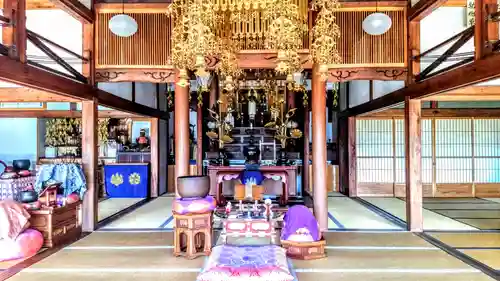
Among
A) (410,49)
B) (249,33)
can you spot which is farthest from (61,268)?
(410,49)

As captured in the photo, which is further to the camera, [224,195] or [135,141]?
[135,141]

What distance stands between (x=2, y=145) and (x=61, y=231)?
610 centimetres

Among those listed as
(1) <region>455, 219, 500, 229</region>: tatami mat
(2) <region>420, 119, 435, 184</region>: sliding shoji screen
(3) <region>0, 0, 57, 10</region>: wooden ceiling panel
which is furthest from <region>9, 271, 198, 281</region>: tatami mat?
(2) <region>420, 119, 435, 184</region>: sliding shoji screen

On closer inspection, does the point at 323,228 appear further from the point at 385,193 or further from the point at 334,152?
the point at 334,152

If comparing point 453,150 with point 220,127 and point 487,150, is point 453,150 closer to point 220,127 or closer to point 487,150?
point 487,150

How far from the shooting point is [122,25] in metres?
5.29

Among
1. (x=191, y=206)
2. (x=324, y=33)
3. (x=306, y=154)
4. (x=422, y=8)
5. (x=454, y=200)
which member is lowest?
(x=454, y=200)

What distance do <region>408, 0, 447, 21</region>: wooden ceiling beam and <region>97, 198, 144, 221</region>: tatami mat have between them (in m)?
5.72

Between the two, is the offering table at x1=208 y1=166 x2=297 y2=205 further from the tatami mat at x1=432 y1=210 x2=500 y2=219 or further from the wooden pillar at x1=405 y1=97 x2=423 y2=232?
the tatami mat at x1=432 y1=210 x2=500 y2=219

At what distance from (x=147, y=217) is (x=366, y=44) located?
4497 mm

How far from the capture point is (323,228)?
212 inches

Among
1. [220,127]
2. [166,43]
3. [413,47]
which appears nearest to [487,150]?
[413,47]

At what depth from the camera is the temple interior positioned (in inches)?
145

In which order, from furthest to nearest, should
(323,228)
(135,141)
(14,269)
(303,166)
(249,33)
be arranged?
(135,141) < (303,166) < (323,228) < (249,33) < (14,269)
